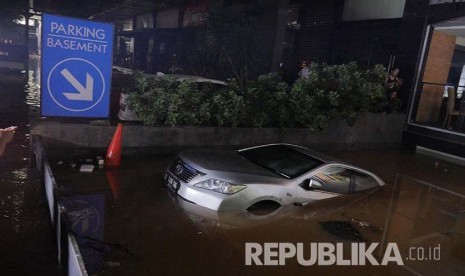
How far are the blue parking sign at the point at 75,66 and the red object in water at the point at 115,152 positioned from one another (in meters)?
0.62

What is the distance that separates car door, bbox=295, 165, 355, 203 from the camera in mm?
5910

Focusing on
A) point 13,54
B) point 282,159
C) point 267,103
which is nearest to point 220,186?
point 282,159

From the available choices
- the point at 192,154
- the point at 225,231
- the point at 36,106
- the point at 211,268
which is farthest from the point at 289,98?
the point at 36,106

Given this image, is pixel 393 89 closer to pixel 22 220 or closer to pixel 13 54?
pixel 22 220

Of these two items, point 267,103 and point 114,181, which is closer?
point 114,181

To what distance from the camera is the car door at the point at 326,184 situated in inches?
233

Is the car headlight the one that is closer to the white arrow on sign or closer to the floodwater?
the floodwater

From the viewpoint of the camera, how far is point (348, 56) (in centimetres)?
1594

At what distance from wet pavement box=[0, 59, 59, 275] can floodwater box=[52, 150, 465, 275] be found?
0.35 m

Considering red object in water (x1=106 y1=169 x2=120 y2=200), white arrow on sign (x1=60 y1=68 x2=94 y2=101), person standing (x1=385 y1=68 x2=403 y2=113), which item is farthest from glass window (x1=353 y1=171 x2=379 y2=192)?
person standing (x1=385 y1=68 x2=403 y2=113)
